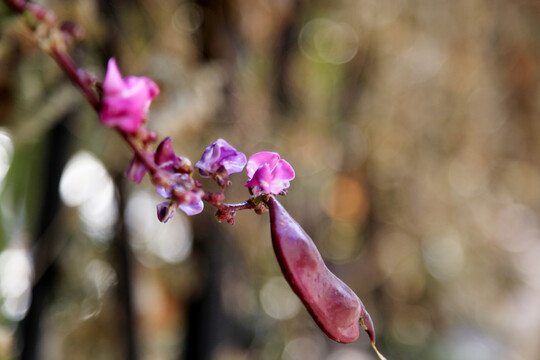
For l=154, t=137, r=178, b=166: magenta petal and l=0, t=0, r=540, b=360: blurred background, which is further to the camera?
l=0, t=0, r=540, b=360: blurred background

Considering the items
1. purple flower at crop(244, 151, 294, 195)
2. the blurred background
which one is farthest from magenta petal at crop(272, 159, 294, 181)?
the blurred background

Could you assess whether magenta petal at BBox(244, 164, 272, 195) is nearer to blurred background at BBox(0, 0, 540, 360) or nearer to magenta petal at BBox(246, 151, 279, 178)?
magenta petal at BBox(246, 151, 279, 178)

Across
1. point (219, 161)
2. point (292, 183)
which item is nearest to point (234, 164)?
point (219, 161)

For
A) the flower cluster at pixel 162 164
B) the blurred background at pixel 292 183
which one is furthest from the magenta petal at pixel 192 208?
the blurred background at pixel 292 183

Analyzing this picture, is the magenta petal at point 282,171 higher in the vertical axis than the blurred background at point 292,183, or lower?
higher

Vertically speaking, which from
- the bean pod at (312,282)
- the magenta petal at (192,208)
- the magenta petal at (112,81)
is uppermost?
the magenta petal at (112,81)

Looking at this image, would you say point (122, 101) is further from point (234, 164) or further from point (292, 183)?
point (292, 183)

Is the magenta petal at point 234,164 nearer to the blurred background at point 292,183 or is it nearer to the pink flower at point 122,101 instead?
the pink flower at point 122,101
